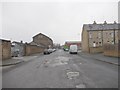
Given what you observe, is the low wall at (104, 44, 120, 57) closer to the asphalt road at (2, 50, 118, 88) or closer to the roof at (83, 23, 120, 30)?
the asphalt road at (2, 50, 118, 88)

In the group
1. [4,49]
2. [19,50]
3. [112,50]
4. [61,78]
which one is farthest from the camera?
[19,50]

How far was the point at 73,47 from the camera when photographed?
171ft

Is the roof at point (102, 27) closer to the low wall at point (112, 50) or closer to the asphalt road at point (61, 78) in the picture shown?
the low wall at point (112, 50)

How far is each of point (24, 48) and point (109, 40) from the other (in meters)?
30.7

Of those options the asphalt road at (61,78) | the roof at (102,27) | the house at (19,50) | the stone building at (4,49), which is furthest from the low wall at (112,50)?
the roof at (102,27)

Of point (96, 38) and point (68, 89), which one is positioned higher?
point (96, 38)

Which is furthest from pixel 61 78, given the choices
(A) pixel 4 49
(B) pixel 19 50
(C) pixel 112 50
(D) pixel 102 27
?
(D) pixel 102 27

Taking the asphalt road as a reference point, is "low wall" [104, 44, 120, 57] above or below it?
above

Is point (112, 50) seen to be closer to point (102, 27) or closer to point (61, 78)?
point (61, 78)

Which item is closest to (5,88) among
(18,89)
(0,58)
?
(18,89)

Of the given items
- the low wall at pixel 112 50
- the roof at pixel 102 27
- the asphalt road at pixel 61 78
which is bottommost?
the asphalt road at pixel 61 78

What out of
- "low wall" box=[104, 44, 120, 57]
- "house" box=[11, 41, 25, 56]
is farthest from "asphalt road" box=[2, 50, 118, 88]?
"house" box=[11, 41, 25, 56]

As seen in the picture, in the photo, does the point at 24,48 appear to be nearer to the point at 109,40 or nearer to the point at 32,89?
the point at 109,40

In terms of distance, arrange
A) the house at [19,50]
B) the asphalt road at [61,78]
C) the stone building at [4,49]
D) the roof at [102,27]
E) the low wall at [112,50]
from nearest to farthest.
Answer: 1. the asphalt road at [61,78]
2. the stone building at [4,49]
3. the low wall at [112,50]
4. the house at [19,50]
5. the roof at [102,27]
